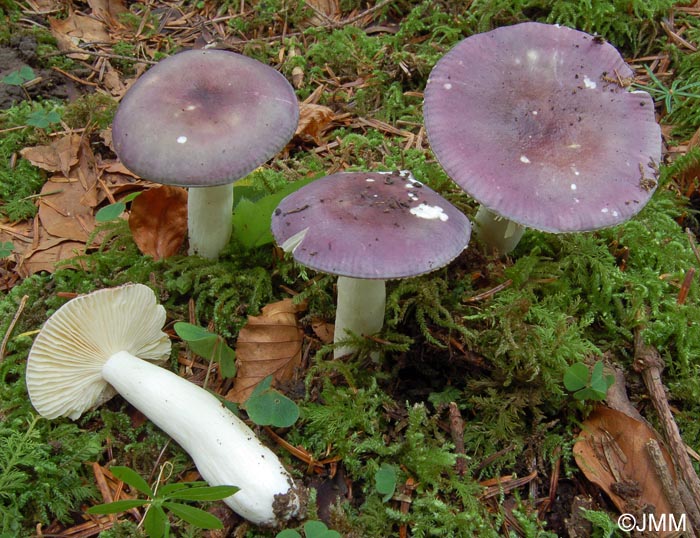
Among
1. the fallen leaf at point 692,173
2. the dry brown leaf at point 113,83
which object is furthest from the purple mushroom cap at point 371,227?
the dry brown leaf at point 113,83

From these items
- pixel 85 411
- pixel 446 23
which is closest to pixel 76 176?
pixel 85 411

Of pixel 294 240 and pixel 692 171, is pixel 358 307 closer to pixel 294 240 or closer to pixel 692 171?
pixel 294 240

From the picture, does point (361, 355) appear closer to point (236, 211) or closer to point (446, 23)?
point (236, 211)

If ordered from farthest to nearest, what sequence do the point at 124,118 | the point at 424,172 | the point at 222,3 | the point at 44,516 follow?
the point at 222,3
the point at 424,172
the point at 124,118
the point at 44,516

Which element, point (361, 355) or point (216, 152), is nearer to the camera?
point (216, 152)

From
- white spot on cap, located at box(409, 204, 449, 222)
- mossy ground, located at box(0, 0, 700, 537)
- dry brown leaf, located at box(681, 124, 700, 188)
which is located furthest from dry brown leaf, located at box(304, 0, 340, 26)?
white spot on cap, located at box(409, 204, 449, 222)

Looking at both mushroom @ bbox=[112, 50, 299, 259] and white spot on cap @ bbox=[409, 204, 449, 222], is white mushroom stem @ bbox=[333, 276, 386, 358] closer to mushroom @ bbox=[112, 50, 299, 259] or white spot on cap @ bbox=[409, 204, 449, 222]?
white spot on cap @ bbox=[409, 204, 449, 222]

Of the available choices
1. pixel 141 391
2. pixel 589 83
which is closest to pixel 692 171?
pixel 589 83

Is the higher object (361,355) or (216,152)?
(216,152)
